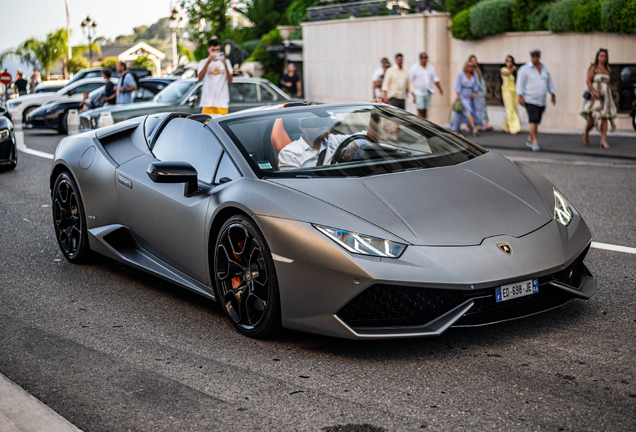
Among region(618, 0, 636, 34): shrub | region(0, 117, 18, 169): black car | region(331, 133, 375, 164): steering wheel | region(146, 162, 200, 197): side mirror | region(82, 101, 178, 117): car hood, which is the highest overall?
region(618, 0, 636, 34): shrub

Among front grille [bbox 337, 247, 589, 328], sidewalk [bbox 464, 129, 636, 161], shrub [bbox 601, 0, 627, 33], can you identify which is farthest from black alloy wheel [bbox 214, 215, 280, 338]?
shrub [bbox 601, 0, 627, 33]

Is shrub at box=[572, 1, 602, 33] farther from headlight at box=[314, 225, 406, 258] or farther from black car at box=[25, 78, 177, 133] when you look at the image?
headlight at box=[314, 225, 406, 258]

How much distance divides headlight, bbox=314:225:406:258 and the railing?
2042 centimetres

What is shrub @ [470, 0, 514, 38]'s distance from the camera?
20.1 metres

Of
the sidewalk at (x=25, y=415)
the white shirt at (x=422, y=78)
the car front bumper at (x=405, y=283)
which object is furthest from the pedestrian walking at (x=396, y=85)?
the sidewalk at (x=25, y=415)

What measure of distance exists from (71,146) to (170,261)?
76.6 inches

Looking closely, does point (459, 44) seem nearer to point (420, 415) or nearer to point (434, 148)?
point (434, 148)

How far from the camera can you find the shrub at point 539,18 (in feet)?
62.8

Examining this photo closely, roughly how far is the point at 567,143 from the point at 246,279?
12124mm

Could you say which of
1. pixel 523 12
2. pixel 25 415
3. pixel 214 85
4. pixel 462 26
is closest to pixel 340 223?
pixel 25 415

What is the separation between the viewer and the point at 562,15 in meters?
18.2

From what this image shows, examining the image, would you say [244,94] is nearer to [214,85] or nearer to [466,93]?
[214,85]

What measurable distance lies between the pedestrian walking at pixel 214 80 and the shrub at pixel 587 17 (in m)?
9.15

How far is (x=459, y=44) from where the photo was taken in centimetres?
2209
